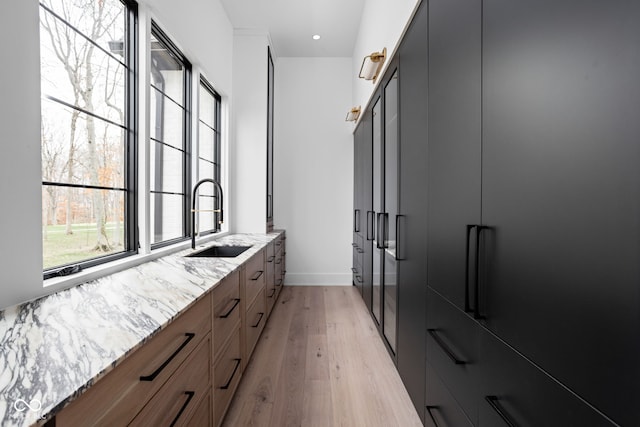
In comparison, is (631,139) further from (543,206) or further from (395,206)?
(395,206)

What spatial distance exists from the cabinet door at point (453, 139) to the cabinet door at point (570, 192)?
0.13 m

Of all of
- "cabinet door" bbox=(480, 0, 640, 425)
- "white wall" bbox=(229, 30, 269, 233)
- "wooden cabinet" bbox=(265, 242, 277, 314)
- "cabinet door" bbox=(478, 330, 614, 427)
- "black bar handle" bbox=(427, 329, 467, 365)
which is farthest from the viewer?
"white wall" bbox=(229, 30, 269, 233)

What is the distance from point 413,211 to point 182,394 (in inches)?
51.1

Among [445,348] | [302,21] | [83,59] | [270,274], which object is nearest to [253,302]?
[270,274]

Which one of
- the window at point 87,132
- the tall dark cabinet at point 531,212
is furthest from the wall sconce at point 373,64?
the window at point 87,132

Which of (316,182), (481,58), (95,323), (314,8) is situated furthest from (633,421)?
(316,182)

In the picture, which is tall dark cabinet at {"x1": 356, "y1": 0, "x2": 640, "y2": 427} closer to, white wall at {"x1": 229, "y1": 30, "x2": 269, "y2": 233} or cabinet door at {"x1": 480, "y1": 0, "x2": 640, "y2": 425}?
cabinet door at {"x1": 480, "y1": 0, "x2": 640, "y2": 425}

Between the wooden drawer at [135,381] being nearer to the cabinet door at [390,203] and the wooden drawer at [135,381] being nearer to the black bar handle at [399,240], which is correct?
the black bar handle at [399,240]

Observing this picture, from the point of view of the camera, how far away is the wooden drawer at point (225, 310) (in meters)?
1.49

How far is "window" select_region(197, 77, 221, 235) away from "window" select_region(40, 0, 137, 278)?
1132 millimetres

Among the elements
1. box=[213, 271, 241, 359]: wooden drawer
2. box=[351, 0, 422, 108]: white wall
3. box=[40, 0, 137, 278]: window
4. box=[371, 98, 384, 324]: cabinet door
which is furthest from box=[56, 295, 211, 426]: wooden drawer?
box=[351, 0, 422, 108]: white wall

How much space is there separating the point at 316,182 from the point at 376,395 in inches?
127

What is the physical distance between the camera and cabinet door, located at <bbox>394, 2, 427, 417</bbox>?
5.08 feet

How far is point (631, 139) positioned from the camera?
50 cm
